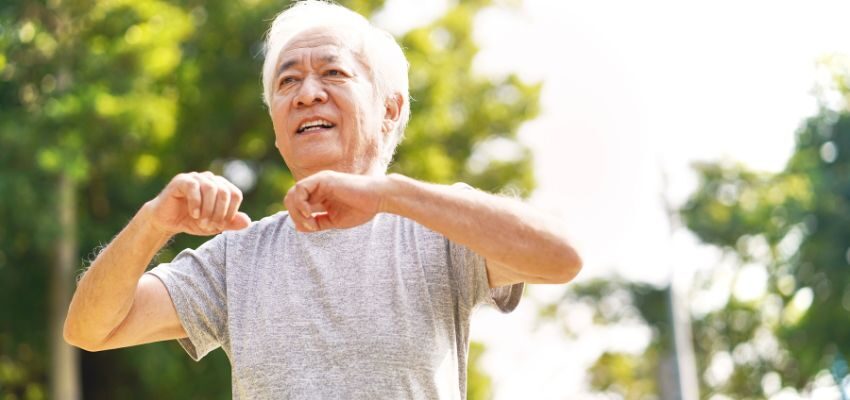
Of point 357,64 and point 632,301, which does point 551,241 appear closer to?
point 357,64

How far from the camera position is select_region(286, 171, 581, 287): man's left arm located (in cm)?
244

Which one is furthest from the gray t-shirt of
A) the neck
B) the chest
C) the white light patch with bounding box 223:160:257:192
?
the white light patch with bounding box 223:160:257:192

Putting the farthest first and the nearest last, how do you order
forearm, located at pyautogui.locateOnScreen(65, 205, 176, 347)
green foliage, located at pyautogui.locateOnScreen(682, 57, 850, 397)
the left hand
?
1. green foliage, located at pyautogui.locateOnScreen(682, 57, 850, 397)
2. forearm, located at pyautogui.locateOnScreen(65, 205, 176, 347)
3. the left hand

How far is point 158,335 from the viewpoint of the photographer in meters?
2.92

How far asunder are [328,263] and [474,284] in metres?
0.32

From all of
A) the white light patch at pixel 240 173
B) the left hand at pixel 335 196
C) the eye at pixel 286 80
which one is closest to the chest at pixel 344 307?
the left hand at pixel 335 196

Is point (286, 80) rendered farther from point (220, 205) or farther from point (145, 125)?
point (145, 125)

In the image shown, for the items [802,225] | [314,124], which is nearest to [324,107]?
[314,124]

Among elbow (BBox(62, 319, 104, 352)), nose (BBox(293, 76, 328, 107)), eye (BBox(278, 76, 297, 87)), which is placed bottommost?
elbow (BBox(62, 319, 104, 352))

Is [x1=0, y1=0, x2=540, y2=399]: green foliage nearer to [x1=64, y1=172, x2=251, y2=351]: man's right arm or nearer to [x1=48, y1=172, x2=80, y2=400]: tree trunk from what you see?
[x1=48, y1=172, x2=80, y2=400]: tree trunk

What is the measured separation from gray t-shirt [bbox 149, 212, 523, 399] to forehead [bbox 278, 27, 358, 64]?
1.37ft

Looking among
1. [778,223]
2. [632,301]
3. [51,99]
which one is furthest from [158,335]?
[632,301]

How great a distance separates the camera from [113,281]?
267 centimetres

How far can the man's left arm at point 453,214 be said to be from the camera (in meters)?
2.44
